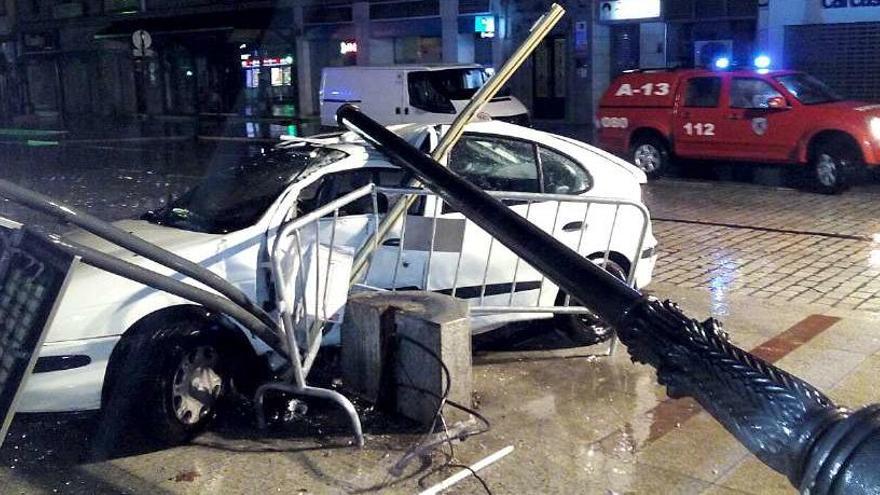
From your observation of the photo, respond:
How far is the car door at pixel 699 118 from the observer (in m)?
16.1

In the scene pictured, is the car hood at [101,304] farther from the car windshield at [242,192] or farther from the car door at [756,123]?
the car door at [756,123]

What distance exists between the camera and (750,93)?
15.7m

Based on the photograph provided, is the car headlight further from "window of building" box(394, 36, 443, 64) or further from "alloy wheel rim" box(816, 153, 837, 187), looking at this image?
"window of building" box(394, 36, 443, 64)

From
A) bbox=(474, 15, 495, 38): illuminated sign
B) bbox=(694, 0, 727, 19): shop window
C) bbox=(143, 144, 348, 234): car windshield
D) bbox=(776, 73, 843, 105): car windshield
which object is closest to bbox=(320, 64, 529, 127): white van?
bbox=(776, 73, 843, 105): car windshield

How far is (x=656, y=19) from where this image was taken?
24859 millimetres

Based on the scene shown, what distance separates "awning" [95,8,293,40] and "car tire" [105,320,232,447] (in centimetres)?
3047

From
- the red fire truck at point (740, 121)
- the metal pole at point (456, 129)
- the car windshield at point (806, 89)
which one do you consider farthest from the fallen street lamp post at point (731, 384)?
the car windshield at point (806, 89)

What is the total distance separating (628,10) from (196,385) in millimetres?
22181

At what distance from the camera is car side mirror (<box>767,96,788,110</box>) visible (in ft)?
49.7

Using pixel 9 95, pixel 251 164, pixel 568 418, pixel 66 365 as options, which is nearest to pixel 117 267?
pixel 66 365

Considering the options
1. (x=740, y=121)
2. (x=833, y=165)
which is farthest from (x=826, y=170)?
(x=740, y=121)

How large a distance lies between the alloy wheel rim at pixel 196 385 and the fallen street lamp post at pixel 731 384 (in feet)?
11.6

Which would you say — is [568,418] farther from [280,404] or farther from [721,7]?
[721,7]

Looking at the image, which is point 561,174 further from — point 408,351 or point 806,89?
point 806,89
